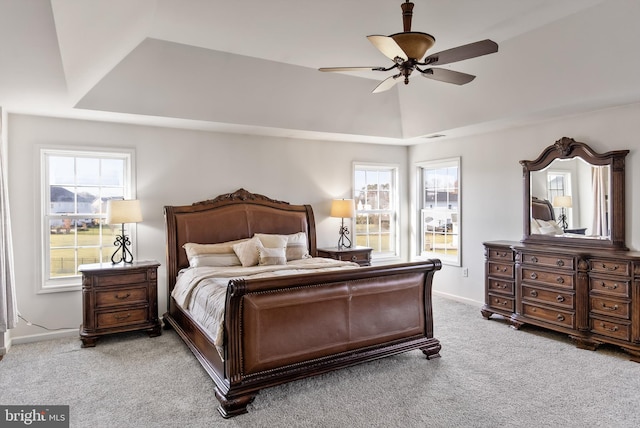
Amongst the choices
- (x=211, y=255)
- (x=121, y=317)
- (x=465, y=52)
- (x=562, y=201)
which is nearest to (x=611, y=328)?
(x=562, y=201)

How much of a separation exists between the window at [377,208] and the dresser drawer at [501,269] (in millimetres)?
2020

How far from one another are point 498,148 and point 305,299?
365cm

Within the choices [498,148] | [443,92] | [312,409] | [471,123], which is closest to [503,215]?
[498,148]

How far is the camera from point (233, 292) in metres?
2.77

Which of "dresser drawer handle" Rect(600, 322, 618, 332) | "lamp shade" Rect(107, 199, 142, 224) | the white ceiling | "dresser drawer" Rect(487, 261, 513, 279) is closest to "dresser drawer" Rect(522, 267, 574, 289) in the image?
"dresser drawer" Rect(487, 261, 513, 279)

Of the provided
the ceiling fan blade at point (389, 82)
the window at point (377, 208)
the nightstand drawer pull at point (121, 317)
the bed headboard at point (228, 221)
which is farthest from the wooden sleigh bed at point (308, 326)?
the window at point (377, 208)

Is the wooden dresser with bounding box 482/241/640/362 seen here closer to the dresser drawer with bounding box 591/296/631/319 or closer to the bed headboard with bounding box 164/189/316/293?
the dresser drawer with bounding box 591/296/631/319

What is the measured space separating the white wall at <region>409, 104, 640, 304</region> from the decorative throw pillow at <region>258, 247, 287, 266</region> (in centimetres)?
276

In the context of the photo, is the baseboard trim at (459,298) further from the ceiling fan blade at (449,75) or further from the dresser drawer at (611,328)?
the ceiling fan blade at (449,75)

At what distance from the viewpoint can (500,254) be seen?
4.86m

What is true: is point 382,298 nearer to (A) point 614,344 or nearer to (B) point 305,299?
(B) point 305,299

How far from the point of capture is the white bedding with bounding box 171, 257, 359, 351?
3.06 m

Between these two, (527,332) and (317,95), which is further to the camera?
(317,95)

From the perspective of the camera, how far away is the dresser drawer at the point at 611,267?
374 centimetres
